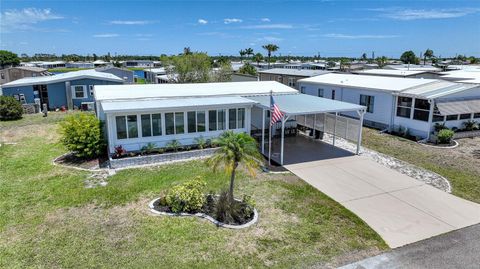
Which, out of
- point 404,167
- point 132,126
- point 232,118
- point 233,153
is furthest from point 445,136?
point 132,126

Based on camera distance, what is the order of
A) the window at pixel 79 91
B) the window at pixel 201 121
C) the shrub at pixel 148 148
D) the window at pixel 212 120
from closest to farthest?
the shrub at pixel 148 148 → the window at pixel 201 121 → the window at pixel 212 120 → the window at pixel 79 91

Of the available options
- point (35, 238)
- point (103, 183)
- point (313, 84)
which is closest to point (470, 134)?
point (313, 84)

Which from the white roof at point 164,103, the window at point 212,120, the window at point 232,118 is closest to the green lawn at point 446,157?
the window at point 232,118

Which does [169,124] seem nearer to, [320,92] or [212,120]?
[212,120]

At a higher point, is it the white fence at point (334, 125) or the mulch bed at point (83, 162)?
the white fence at point (334, 125)

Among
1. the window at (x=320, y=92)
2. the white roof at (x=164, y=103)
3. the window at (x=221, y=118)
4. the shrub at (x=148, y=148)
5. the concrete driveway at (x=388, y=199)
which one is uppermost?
the white roof at (x=164, y=103)

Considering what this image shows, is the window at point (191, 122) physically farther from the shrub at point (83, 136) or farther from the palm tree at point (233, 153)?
the palm tree at point (233, 153)
